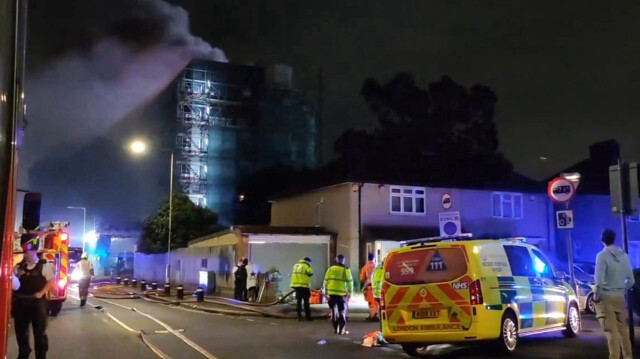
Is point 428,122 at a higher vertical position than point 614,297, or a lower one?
higher

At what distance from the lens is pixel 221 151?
62.2 metres

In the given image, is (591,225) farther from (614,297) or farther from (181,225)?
(614,297)

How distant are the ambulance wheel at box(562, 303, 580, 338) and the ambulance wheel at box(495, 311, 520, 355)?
2411 mm

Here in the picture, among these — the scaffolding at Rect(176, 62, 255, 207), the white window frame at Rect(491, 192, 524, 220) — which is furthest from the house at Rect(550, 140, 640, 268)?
the scaffolding at Rect(176, 62, 255, 207)

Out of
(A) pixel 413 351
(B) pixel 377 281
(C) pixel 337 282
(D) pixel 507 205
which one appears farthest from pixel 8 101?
(D) pixel 507 205

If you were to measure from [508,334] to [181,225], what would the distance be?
38.4m

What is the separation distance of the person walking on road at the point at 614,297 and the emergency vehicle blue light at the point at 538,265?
308 centimetres

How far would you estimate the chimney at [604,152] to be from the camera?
40.9 m

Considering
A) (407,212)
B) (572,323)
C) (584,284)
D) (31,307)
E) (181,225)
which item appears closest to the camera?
(31,307)

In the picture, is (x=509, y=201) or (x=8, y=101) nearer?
(x=8, y=101)

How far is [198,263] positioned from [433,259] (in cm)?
2609

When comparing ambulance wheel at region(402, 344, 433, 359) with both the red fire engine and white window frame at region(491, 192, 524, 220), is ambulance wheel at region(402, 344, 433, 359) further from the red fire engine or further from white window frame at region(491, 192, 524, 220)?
white window frame at region(491, 192, 524, 220)

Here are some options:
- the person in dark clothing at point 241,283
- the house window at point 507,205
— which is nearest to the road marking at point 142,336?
the person in dark clothing at point 241,283

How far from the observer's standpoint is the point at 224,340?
13422 mm
